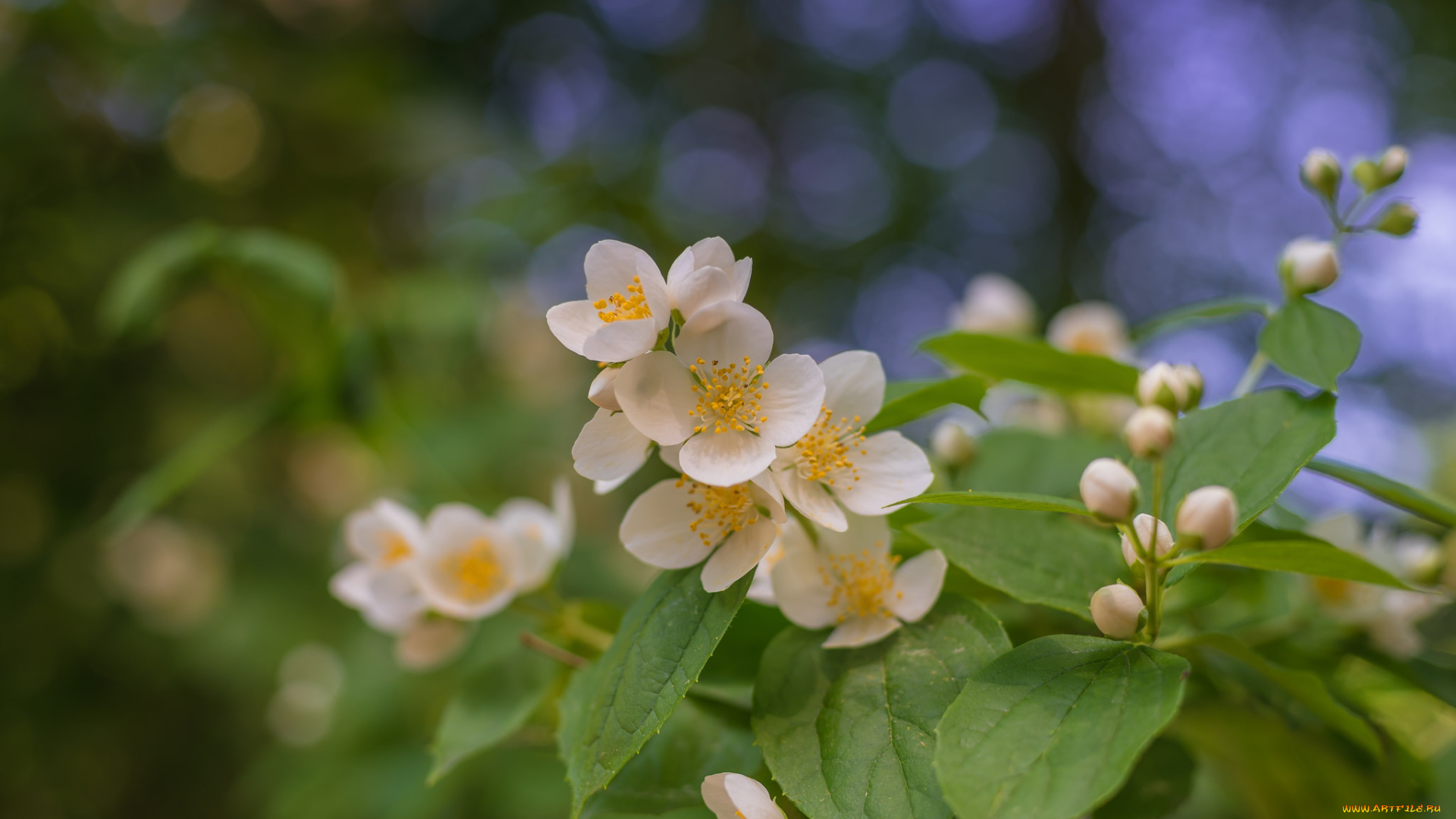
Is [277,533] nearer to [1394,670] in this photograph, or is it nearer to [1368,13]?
[1394,670]

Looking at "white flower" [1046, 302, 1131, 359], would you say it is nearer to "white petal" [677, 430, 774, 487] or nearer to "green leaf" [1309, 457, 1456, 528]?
"green leaf" [1309, 457, 1456, 528]

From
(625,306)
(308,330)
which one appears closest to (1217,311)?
(625,306)

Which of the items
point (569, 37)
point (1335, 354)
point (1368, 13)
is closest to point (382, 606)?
point (1335, 354)

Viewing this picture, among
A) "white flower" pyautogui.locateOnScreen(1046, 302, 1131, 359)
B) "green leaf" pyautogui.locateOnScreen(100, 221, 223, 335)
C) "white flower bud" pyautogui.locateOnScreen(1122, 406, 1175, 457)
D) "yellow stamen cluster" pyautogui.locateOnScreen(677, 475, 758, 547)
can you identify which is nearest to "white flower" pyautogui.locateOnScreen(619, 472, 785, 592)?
"yellow stamen cluster" pyautogui.locateOnScreen(677, 475, 758, 547)

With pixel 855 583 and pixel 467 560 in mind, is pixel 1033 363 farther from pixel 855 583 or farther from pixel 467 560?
pixel 467 560

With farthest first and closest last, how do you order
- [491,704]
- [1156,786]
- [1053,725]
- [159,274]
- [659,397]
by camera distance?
[159,274]
[491,704]
[1156,786]
[659,397]
[1053,725]

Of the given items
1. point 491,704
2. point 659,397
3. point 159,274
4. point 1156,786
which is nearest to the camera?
point 659,397

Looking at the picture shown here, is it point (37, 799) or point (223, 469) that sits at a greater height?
point (223, 469)
